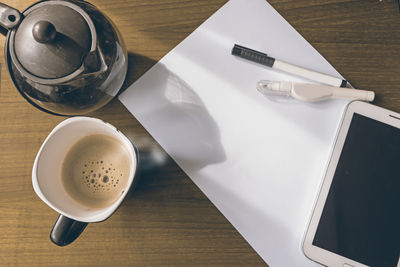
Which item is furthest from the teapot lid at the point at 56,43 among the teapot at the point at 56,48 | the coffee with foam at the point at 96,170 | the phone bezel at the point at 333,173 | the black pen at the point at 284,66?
the phone bezel at the point at 333,173

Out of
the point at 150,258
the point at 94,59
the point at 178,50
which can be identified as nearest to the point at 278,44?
the point at 178,50


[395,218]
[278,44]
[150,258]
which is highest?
[278,44]

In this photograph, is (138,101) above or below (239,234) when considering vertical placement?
above

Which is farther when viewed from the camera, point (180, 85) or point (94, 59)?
point (180, 85)

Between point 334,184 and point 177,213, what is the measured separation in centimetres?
23

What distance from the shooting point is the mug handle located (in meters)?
0.38

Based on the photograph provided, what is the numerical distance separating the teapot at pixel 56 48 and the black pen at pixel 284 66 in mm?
196

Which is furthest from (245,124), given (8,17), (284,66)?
(8,17)

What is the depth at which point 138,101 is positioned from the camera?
1.57 ft

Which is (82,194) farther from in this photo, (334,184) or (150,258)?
(334,184)

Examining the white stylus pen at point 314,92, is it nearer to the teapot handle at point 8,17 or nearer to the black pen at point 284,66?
the black pen at point 284,66

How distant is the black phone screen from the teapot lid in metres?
0.37

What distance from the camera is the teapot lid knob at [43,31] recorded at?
Result: 0.32 meters

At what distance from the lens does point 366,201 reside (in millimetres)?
433
